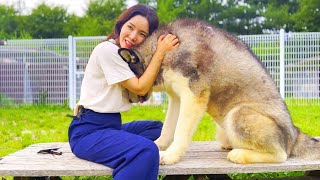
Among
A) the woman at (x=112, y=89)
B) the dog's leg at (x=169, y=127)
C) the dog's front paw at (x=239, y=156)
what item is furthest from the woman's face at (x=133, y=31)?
the dog's front paw at (x=239, y=156)

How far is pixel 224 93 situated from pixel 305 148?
0.77 meters

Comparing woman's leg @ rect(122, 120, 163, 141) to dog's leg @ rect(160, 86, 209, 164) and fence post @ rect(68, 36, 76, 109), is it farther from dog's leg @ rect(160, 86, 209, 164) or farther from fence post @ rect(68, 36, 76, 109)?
fence post @ rect(68, 36, 76, 109)

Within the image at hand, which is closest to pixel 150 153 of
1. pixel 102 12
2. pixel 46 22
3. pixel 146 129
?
pixel 146 129

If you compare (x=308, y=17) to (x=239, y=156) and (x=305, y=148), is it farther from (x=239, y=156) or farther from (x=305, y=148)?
(x=239, y=156)

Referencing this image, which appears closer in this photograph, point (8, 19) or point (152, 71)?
point (152, 71)

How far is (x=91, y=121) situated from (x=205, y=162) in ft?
2.91

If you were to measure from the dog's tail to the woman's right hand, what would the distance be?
1.19 m

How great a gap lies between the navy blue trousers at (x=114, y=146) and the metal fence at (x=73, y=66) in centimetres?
778

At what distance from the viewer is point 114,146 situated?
3.24m

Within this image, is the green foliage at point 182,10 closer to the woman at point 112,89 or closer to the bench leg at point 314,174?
the bench leg at point 314,174

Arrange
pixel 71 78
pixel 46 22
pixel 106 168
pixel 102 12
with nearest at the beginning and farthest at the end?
pixel 106 168 < pixel 71 78 < pixel 46 22 < pixel 102 12

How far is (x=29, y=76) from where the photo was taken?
12.3 metres


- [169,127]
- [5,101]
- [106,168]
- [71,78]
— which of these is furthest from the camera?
[5,101]

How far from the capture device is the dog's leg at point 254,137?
3270 mm
